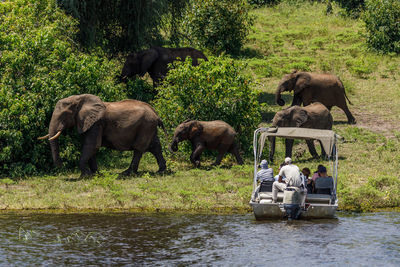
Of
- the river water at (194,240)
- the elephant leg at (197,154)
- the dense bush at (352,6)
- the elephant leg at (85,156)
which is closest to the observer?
the river water at (194,240)

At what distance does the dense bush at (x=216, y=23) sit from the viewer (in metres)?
36.4

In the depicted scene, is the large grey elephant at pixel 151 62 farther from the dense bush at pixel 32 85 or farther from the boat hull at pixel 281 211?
the boat hull at pixel 281 211

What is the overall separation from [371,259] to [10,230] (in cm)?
776

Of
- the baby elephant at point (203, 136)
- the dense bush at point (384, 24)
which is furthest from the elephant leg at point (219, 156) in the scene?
the dense bush at point (384, 24)

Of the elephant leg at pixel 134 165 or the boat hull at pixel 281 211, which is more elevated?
the elephant leg at pixel 134 165

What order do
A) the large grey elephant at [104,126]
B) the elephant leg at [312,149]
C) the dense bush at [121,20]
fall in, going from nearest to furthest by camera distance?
the large grey elephant at [104,126]
the elephant leg at [312,149]
the dense bush at [121,20]

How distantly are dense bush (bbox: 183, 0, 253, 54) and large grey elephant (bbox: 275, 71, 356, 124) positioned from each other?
10.2 metres

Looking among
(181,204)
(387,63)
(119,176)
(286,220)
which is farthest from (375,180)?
(387,63)

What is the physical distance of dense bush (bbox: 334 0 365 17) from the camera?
1831 inches

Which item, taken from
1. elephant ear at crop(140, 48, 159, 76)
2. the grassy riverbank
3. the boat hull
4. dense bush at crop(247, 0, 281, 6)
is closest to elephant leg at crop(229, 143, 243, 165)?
the grassy riverbank

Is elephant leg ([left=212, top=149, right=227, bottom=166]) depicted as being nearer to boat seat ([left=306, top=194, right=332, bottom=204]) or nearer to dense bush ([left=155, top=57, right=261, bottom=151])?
dense bush ([left=155, top=57, right=261, bottom=151])

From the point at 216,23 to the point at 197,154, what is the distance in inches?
650

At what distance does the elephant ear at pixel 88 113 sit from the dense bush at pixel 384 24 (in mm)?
22364

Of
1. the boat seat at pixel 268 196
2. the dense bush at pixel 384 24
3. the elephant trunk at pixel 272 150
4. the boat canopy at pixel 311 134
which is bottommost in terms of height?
the boat seat at pixel 268 196
